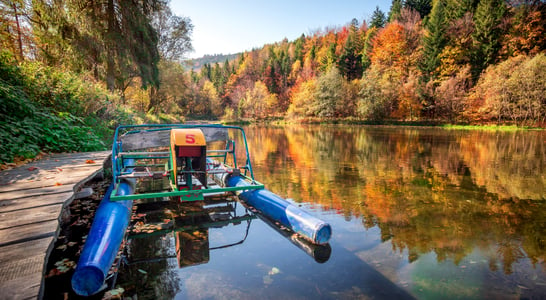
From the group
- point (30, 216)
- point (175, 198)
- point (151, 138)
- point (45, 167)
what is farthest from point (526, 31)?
point (30, 216)

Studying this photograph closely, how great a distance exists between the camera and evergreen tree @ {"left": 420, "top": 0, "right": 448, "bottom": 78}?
1777 inches

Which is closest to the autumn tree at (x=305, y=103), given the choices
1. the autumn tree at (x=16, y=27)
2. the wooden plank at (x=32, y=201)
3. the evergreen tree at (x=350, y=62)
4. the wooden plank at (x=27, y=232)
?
the evergreen tree at (x=350, y=62)

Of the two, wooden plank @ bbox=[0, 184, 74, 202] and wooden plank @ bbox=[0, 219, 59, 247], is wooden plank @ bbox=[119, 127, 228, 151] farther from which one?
wooden plank @ bbox=[0, 219, 59, 247]

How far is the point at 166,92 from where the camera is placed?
29.9 m

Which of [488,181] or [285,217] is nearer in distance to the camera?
[285,217]

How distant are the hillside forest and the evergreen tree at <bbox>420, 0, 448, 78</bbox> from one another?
0.16m

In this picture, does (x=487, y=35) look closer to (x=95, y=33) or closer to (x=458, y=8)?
(x=458, y=8)

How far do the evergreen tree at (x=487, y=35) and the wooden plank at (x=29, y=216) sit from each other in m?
52.9

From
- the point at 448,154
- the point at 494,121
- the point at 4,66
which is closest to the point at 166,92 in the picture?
the point at 4,66

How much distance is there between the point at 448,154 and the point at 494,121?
3263 cm

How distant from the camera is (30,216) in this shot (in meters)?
3.00

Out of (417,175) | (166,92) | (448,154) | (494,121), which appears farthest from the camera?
(494,121)

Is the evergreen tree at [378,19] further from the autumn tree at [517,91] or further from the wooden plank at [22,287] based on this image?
the wooden plank at [22,287]

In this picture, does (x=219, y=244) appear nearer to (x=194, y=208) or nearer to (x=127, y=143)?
(x=194, y=208)
